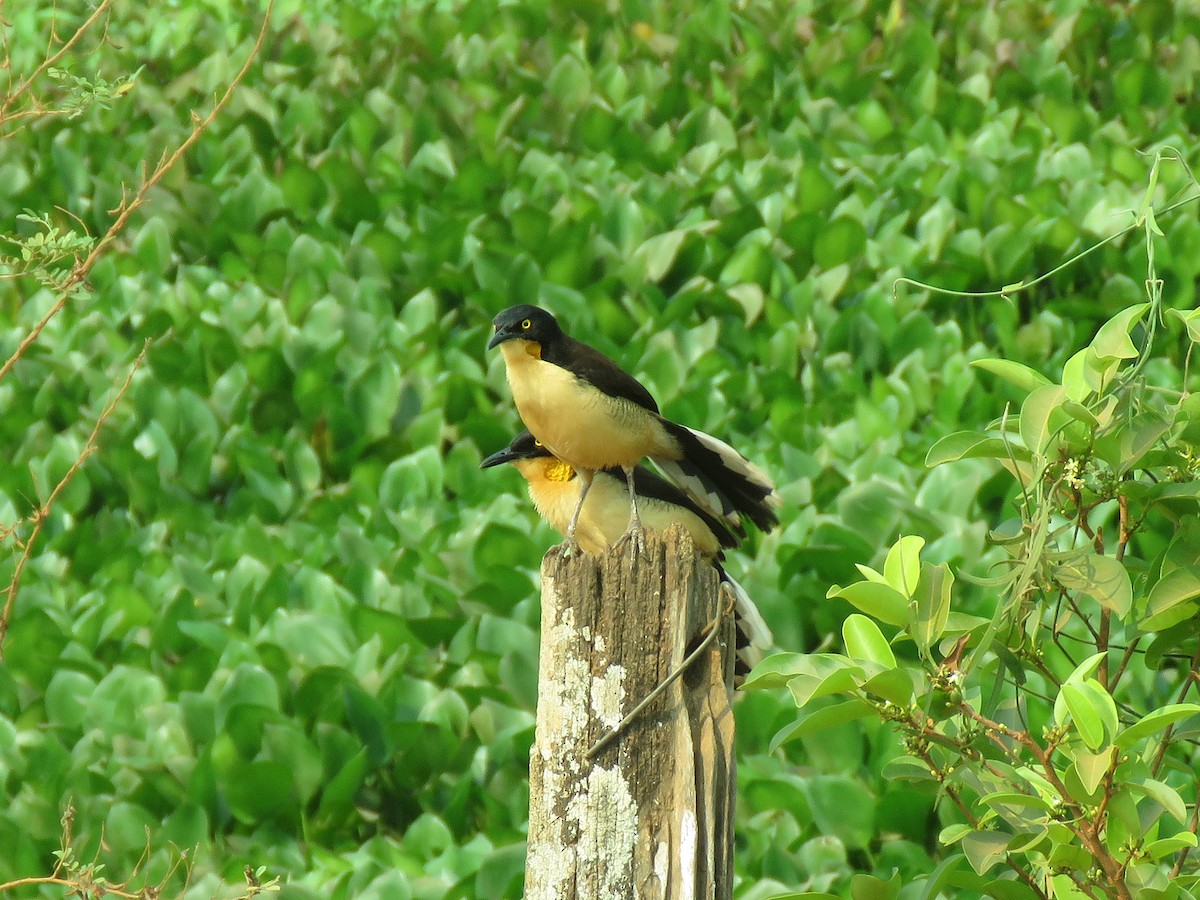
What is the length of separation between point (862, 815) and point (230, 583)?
2.77m

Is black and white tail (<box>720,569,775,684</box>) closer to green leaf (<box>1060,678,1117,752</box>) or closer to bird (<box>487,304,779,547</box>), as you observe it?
bird (<box>487,304,779,547</box>)

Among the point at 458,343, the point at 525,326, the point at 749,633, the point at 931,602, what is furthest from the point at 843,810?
the point at 458,343

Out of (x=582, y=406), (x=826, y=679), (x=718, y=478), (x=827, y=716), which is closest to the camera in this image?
(x=826, y=679)

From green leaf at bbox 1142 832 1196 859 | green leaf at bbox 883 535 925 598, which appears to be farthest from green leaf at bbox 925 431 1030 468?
green leaf at bbox 1142 832 1196 859

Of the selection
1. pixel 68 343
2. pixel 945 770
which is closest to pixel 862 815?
pixel 945 770

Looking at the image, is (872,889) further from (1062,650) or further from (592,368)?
(592,368)

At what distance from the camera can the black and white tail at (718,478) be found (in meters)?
Answer: 4.48

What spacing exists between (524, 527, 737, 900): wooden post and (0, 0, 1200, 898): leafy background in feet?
6.96

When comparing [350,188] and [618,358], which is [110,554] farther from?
[350,188]

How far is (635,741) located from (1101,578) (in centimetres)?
86

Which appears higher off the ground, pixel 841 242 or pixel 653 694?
pixel 841 242

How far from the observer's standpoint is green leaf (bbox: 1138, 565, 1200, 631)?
2.90 meters

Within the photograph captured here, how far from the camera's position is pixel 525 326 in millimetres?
4309

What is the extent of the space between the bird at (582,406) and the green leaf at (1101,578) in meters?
1.45
